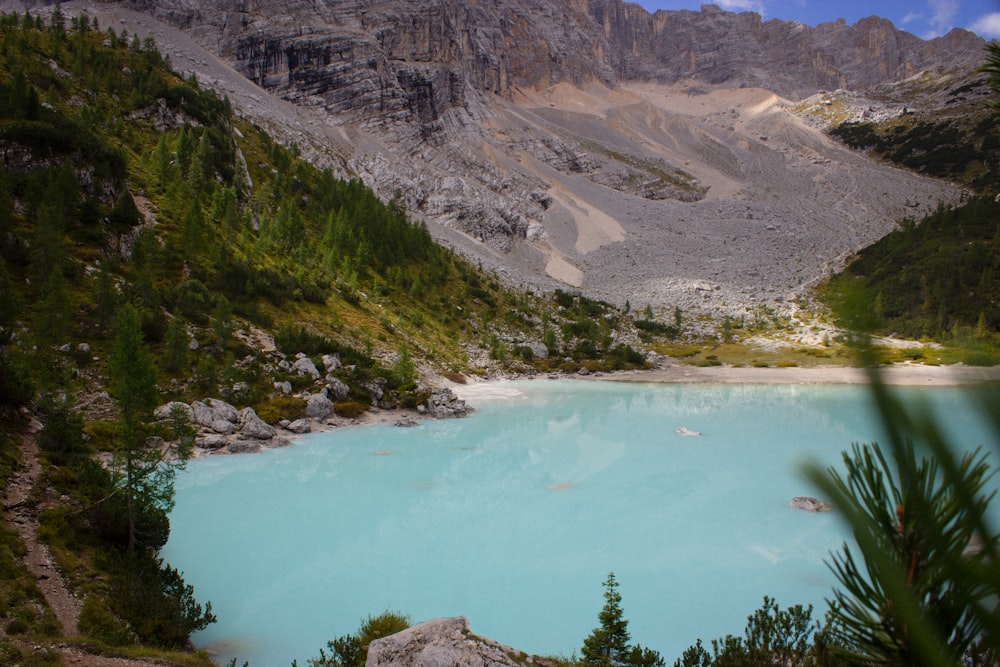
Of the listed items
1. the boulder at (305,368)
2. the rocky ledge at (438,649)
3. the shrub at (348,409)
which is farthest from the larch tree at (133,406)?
the boulder at (305,368)

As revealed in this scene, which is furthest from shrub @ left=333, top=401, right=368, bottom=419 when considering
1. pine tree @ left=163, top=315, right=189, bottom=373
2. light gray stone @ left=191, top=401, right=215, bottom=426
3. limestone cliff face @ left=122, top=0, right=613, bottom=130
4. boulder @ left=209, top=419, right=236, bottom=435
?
limestone cliff face @ left=122, top=0, right=613, bottom=130

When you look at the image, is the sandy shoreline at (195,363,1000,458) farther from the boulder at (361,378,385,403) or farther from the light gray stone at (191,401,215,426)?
the light gray stone at (191,401,215,426)

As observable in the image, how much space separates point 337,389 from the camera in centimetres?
2206

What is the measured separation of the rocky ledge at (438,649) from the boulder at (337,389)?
17.5 metres

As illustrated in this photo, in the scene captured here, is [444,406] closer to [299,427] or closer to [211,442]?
[299,427]

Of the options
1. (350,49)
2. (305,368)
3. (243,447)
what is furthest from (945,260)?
(350,49)

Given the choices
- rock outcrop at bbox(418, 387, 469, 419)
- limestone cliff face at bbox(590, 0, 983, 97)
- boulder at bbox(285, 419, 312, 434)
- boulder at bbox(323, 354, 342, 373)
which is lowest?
boulder at bbox(285, 419, 312, 434)

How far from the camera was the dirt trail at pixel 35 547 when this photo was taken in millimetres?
6528

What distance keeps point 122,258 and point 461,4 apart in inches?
3832

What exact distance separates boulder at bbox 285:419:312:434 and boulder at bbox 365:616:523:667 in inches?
589

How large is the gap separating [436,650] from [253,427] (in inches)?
567

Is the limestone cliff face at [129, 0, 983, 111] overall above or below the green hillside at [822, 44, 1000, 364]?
above

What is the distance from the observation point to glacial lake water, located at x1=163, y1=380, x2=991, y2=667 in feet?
27.9

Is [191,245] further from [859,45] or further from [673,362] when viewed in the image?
[859,45]
